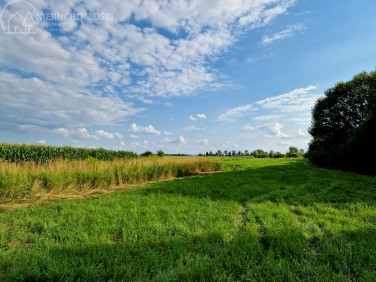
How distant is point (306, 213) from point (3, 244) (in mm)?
6898

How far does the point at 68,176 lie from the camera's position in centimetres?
A: 889

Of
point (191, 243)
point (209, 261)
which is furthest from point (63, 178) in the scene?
point (209, 261)

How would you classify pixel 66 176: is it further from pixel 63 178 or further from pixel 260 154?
pixel 260 154

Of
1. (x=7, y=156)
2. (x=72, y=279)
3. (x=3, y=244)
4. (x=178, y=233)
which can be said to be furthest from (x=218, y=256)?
(x=7, y=156)

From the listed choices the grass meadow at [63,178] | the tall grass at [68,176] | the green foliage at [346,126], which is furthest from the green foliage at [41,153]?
the green foliage at [346,126]

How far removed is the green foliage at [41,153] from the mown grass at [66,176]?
2.57 metres

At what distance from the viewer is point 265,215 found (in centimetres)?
475

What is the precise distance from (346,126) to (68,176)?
2665 cm

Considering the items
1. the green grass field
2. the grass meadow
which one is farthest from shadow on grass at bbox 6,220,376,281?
the grass meadow

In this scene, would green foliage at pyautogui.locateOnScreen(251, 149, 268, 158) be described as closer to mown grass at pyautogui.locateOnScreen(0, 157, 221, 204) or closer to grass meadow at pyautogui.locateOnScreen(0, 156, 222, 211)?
mown grass at pyautogui.locateOnScreen(0, 157, 221, 204)

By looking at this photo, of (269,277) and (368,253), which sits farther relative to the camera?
(368,253)

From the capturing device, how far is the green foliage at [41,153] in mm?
14967

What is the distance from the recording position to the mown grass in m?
7.26

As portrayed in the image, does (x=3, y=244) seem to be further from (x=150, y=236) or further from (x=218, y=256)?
(x=218, y=256)
